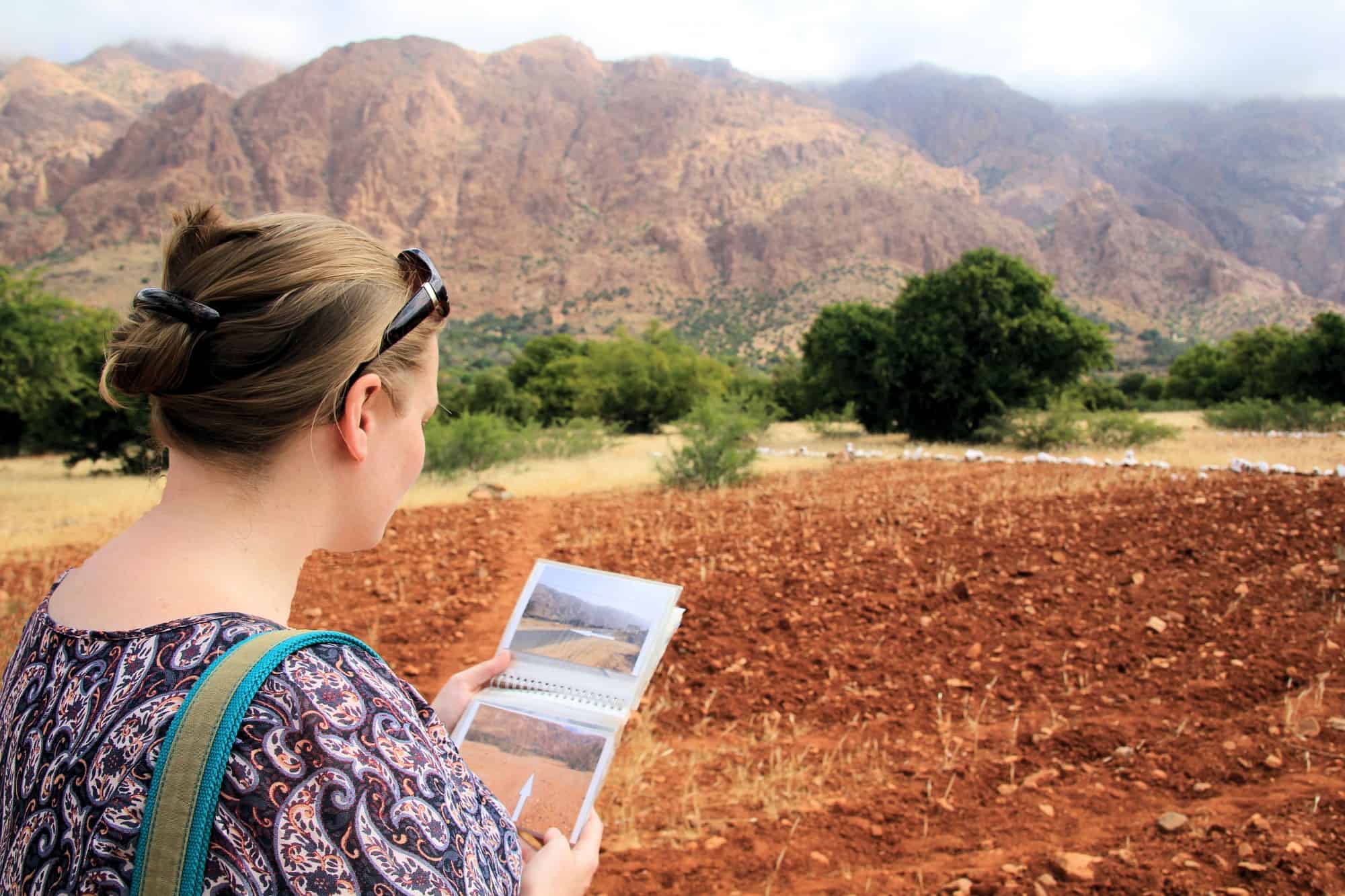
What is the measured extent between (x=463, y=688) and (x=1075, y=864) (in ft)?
7.09

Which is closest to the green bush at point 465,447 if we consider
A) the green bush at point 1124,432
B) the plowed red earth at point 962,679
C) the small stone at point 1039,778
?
the plowed red earth at point 962,679

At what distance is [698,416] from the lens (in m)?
11.6

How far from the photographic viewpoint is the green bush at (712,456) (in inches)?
423

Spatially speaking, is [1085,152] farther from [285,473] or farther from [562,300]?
[285,473]

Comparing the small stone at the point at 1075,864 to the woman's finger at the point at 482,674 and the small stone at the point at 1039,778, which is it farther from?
the woman's finger at the point at 482,674

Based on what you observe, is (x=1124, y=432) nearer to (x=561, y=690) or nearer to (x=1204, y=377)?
(x=561, y=690)

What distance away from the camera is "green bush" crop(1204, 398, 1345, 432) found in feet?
56.3

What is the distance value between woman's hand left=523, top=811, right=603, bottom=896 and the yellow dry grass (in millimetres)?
7442

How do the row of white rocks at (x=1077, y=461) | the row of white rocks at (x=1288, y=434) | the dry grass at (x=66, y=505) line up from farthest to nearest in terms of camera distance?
the row of white rocks at (x=1288, y=434), the row of white rocks at (x=1077, y=461), the dry grass at (x=66, y=505)

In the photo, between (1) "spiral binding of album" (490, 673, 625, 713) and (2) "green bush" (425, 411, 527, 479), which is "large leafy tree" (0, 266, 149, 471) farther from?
(1) "spiral binding of album" (490, 673, 625, 713)

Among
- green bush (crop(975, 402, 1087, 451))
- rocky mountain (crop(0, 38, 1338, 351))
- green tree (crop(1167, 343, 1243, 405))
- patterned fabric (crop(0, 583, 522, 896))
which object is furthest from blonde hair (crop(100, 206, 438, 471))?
rocky mountain (crop(0, 38, 1338, 351))

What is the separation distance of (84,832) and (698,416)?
1094 cm

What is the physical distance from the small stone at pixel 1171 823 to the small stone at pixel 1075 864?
1.03 ft

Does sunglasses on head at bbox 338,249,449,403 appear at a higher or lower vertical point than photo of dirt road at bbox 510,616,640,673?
higher
